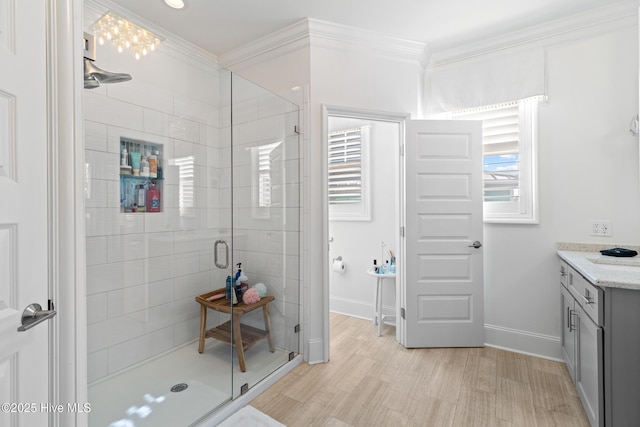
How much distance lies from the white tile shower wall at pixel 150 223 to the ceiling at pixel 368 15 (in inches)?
13.5

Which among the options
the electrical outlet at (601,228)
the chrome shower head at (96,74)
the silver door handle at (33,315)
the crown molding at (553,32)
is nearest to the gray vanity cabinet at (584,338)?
the electrical outlet at (601,228)

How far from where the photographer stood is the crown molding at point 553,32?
7.02ft

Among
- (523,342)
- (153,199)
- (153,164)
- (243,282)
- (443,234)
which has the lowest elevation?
(523,342)

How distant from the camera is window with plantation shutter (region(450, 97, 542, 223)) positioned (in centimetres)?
247

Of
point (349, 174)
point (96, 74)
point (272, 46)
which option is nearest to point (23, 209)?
point (96, 74)

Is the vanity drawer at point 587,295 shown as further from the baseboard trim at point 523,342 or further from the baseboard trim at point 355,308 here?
the baseboard trim at point 355,308

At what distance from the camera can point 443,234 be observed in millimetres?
2580

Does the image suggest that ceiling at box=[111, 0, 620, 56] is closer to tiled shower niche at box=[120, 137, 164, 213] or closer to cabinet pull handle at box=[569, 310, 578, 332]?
tiled shower niche at box=[120, 137, 164, 213]

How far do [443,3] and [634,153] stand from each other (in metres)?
1.75

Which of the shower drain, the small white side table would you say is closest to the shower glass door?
the shower drain

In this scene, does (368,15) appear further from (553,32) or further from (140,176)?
(140,176)

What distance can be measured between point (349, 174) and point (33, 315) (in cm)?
298

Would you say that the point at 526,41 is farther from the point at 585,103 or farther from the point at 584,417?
the point at 584,417

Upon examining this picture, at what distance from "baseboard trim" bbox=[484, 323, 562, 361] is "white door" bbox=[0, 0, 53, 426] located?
298 centimetres
